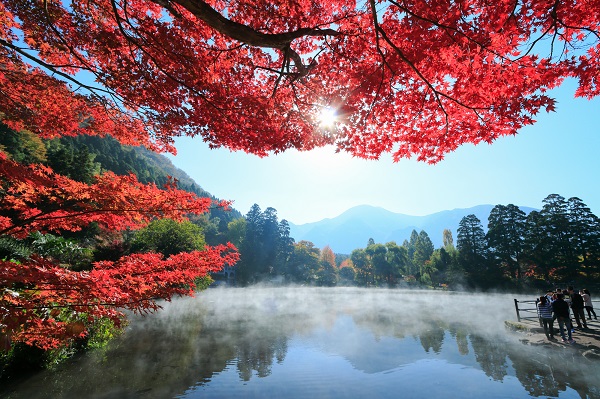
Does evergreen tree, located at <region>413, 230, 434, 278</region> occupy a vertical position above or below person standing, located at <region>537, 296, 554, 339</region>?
above

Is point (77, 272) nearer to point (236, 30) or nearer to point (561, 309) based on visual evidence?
point (236, 30)

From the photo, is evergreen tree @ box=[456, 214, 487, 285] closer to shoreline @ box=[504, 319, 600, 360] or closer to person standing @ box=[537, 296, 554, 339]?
shoreline @ box=[504, 319, 600, 360]

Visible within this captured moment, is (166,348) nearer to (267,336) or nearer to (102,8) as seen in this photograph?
(267,336)

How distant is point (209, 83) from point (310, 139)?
3.09 metres

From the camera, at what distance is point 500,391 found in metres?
6.74

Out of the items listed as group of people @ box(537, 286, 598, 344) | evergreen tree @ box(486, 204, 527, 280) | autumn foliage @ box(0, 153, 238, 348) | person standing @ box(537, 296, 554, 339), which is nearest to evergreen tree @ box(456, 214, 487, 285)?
evergreen tree @ box(486, 204, 527, 280)

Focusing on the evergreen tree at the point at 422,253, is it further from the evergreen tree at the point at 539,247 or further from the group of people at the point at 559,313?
the group of people at the point at 559,313

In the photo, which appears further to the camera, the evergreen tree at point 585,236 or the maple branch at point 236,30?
the evergreen tree at point 585,236

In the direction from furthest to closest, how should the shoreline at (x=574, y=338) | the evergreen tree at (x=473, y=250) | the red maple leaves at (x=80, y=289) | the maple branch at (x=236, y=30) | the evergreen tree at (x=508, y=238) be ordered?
the evergreen tree at (x=473, y=250) < the evergreen tree at (x=508, y=238) < the shoreline at (x=574, y=338) < the maple branch at (x=236, y=30) < the red maple leaves at (x=80, y=289)

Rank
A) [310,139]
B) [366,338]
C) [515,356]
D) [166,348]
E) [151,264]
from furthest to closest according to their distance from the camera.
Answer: [366,338] → [166,348] → [515,356] → [310,139] → [151,264]

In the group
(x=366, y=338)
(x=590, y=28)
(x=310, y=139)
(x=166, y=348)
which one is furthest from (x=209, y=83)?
(x=366, y=338)

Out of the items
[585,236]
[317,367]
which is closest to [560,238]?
[585,236]

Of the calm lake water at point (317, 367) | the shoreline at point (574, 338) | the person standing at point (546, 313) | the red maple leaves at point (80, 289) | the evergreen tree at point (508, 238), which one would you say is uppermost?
the evergreen tree at point (508, 238)

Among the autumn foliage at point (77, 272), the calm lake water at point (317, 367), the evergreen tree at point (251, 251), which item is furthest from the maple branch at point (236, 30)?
the evergreen tree at point (251, 251)
